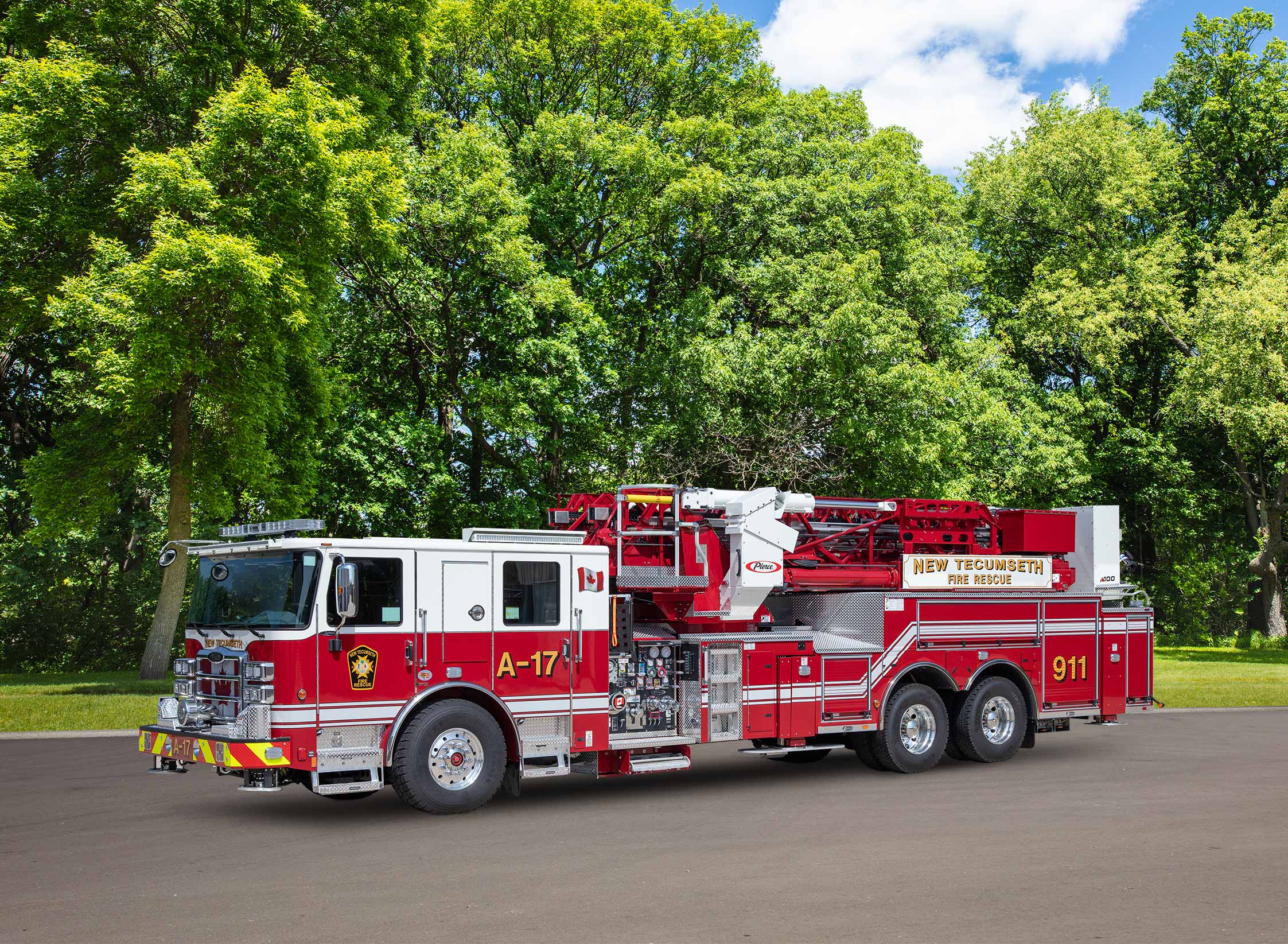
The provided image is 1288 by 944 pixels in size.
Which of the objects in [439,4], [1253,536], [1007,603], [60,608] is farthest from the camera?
[1253,536]

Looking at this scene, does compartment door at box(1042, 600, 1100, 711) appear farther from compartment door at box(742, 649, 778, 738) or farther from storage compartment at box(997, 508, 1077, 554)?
compartment door at box(742, 649, 778, 738)

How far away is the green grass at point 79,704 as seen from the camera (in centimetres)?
1852

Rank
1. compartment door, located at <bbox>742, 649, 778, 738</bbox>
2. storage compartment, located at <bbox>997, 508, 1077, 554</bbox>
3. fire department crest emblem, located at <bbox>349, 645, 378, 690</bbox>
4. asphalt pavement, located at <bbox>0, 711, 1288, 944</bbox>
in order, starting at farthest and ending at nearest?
storage compartment, located at <bbox>997, 508, 1077, 554</bbox> → compartment door, located at <bbox>742, 649, 778, 738</bbox> → fire department crest emblem, located at <bbox>349, 645, 378, 690</bbox> → asphalt pavement, located at <bbox>0, 711, 1288, 944</bbox>

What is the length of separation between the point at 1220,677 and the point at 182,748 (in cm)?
2640

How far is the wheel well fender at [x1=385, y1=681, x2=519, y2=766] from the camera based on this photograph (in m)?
10.6

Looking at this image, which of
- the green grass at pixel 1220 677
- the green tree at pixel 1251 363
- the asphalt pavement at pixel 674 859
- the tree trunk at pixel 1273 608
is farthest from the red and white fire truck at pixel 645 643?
the tree trunk at pixel 1273 608

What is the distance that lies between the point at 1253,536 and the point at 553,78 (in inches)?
1149

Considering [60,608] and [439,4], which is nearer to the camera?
[439,4]

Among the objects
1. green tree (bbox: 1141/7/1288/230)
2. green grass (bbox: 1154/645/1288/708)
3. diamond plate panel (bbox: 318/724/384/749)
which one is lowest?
green grass (bbox: 1154/645/1288/708)

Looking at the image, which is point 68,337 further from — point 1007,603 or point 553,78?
point 1007,603

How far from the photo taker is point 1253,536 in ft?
142

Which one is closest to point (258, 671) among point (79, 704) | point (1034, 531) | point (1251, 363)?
point (1034, 531)

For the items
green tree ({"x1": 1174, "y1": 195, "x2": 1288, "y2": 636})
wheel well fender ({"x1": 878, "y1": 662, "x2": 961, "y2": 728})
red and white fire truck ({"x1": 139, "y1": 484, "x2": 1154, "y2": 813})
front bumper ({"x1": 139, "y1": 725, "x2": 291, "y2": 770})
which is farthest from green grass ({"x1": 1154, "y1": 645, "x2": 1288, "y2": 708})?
front bumper ({"x1": 139, "y1": 725, "x2": 291, "y2": 770})

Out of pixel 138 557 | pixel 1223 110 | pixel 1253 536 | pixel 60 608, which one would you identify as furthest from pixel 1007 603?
pixel 1223 110
